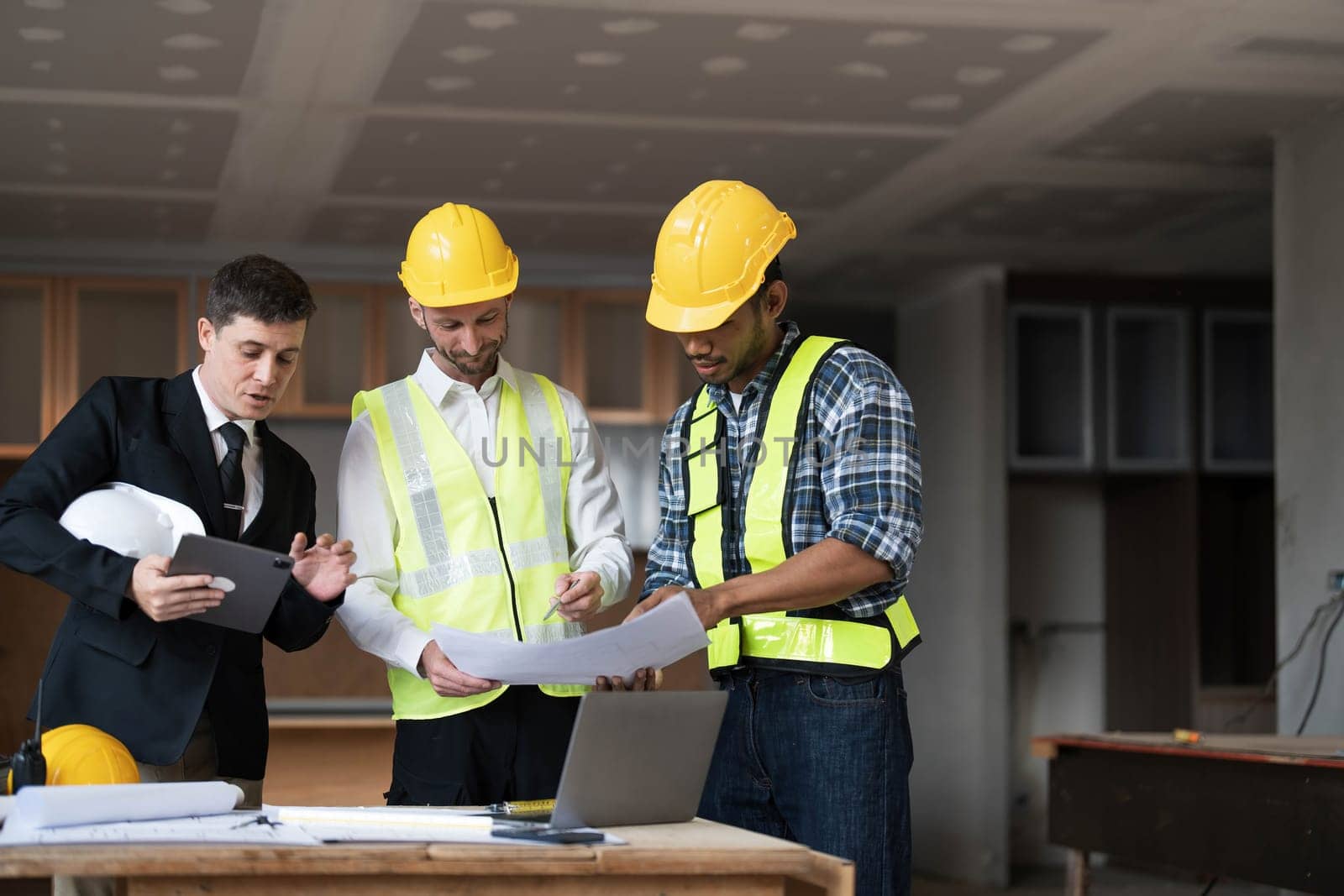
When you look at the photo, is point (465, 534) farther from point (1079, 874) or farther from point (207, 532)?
point (1079, 874)

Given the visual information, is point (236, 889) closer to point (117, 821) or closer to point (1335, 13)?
point (117, 821)

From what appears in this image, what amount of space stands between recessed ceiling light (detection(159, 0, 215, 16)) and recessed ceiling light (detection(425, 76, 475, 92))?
75cm

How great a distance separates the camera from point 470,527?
2564 mm

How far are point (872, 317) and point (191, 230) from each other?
353cm

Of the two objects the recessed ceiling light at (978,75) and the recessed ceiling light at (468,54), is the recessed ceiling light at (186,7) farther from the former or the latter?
the recessed ceiling light at (978,75)

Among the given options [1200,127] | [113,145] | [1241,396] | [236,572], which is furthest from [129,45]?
[1241,396]

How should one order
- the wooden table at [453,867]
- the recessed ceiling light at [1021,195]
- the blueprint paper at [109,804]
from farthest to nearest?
the recessed ceiling light at [1021,195]
the blueprint paper at [109,804]
the wooden table at [453,867]

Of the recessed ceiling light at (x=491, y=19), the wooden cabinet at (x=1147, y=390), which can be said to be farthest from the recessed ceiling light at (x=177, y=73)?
the wooden cabinet at (x=1147, y=390)

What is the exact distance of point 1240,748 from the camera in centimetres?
370

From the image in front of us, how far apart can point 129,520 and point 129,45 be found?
7.85ft

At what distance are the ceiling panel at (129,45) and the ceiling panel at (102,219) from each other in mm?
1421

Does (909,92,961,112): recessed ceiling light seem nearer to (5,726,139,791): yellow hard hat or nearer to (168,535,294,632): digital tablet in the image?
(168,535,294,632): digital tablet

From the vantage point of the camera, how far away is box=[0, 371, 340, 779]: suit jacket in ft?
7.19

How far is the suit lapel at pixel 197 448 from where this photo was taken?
2.39 metres
